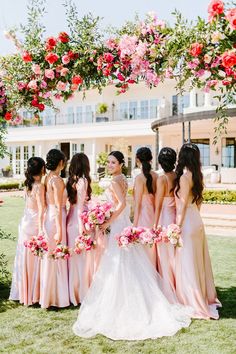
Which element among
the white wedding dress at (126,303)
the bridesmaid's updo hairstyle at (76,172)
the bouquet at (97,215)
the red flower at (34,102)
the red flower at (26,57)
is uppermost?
the red flower at (26,57)

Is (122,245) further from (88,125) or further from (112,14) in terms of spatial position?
(88,125)

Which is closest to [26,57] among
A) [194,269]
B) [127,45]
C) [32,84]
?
[32,84]

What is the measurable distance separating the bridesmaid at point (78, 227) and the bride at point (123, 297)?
1.51ft

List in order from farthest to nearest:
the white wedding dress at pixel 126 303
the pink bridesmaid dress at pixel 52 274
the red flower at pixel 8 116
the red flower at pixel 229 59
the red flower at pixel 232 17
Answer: the red flower at pixel 8 116 → the pink bridesmaid dress at pixel 52 274 → the white wedding dress at pixel 126 303 → the red flower at pixel 229 59 → the red flower at pixel 232 17

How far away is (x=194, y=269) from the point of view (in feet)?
16.5

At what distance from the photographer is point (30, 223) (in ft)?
18.6

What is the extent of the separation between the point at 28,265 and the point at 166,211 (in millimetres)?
2002

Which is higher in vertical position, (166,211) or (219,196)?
(166,211)

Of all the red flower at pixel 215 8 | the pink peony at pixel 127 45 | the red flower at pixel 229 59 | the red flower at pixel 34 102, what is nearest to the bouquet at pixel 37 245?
the red flower at pixel 34 102

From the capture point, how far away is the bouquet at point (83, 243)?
5102 millimetres

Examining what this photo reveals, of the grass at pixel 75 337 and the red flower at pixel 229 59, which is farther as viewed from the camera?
the grass at pixel 75 337

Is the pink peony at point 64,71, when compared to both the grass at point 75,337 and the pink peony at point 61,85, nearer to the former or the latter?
the pink peony at point 61,85

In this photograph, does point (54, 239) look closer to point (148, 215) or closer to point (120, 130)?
point (148, 215)

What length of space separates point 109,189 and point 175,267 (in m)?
1.30
